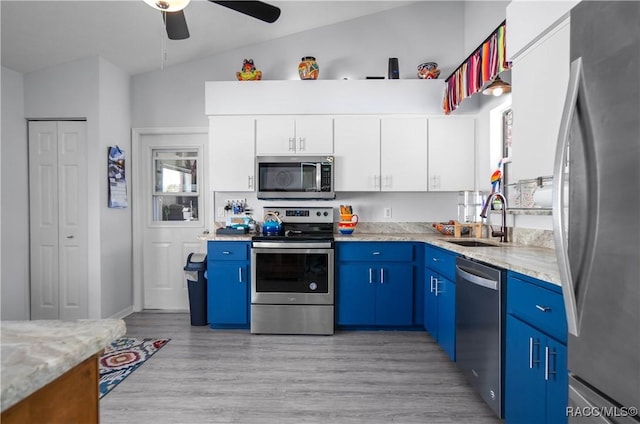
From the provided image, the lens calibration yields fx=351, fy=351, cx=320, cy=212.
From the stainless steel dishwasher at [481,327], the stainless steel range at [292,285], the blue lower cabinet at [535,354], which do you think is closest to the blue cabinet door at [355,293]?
the stainless steel range at [292,285]

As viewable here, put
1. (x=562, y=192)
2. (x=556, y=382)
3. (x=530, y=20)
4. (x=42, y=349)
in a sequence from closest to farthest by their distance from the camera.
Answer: (x=42, y=349), (x=562, y=192), (x=556, y=382), (x=530, y=20)

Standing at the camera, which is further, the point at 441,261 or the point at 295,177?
the point at 295,177

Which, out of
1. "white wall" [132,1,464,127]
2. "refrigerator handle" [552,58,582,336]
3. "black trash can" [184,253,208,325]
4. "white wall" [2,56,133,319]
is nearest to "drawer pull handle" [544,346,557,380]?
"refrigerator handle" [552,58,582,336]

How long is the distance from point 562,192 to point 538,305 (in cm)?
69

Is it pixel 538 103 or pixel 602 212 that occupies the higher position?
pixel 538 103

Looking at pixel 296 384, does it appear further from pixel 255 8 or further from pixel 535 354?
pixel 255 8

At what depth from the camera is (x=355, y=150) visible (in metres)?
3.60

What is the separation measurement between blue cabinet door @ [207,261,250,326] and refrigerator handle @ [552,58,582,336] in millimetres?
2714

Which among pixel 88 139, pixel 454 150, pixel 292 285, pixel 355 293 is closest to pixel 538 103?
pixel 454 150

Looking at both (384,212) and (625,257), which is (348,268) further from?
(625,257)

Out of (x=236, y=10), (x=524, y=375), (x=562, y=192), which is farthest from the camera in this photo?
(x=236, y=10)

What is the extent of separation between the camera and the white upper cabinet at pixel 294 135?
3594 millimetres

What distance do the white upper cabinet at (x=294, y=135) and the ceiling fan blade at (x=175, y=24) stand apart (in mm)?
1199

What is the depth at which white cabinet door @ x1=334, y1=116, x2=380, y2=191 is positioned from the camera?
11.8 feet
